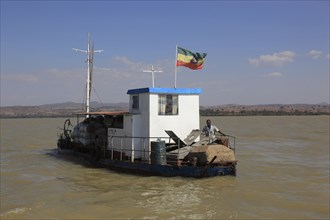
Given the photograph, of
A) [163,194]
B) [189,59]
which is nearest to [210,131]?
[189,59]

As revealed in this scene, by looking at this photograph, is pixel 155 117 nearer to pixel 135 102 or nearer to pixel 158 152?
pixel 135 102

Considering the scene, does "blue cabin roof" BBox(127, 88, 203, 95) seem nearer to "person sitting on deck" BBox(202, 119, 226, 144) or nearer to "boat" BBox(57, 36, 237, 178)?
"boat" BBox(57, 36, 237, 178)

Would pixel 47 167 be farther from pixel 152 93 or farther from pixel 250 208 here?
pixel 250 208

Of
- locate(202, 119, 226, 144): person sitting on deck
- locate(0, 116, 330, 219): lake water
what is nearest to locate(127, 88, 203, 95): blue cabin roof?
locate(202, 119, 226, 144): person sitting on deck

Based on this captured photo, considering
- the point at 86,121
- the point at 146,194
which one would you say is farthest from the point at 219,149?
the point at 86,121

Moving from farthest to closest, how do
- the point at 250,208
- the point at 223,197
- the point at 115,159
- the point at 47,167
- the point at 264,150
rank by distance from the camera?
1. the point at 264,150
2. the point at 47,167
3. the point at 115,159
4. the point at 223,197
5. the point at 250,208

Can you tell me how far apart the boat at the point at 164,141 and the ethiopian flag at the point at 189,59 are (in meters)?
1.17

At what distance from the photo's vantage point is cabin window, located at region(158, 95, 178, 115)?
17906mm

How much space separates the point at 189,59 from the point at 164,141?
426 cm

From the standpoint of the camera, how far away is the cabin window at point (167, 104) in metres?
17.9

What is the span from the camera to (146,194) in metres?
14.3

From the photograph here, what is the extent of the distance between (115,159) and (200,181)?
17.5 ft

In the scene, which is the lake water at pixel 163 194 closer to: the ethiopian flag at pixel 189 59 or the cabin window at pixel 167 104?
the cabin window at pixel 167 104

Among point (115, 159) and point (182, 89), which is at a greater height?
point (182, 89)
